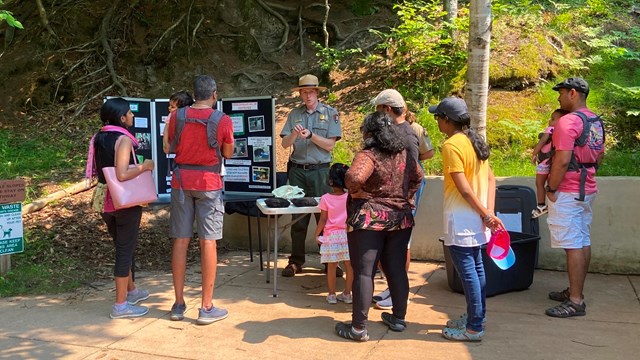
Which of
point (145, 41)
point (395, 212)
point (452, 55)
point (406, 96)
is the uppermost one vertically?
point (145, 41)

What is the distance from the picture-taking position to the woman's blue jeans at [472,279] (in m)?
4.24

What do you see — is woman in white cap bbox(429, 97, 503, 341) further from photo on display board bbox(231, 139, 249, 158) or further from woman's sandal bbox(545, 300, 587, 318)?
photo on display board bbox(231, 139, 249, 158)

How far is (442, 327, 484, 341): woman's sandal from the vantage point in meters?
4.34

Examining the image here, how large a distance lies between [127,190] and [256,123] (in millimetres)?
2052

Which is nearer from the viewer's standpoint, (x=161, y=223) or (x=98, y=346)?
(x=98, y=346)

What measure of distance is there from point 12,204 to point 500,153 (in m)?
5.63

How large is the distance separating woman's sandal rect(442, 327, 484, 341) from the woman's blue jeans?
5cm

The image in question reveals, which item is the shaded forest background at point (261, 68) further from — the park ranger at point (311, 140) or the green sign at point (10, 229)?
the park ranger at point (311, 140)

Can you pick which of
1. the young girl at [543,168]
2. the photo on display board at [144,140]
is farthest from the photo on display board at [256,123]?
the young girl at [543,168]

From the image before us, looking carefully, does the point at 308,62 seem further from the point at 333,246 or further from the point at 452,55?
the point at 333,246

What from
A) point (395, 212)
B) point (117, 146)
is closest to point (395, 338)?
point (395, 212)

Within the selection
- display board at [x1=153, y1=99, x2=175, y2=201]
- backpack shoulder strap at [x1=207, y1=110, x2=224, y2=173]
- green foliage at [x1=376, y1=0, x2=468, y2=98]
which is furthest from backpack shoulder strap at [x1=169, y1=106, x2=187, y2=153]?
green foliage at [x1=376, y1=0, x2=468, y2=98]

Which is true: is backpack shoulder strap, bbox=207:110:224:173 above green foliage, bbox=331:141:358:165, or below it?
above

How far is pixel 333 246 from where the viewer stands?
5113 millimetres
